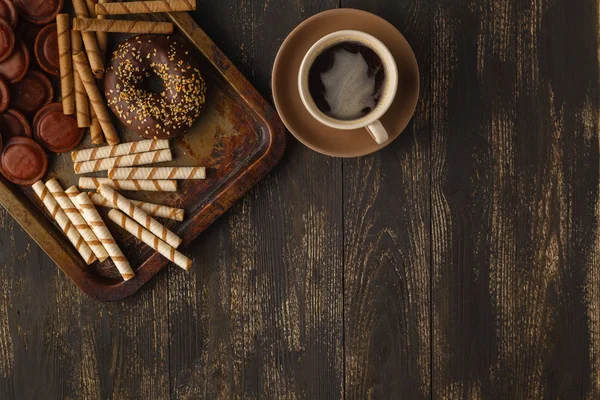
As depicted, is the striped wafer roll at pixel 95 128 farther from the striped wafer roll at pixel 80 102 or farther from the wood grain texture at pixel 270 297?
the wood grain texture at pixel 270 297

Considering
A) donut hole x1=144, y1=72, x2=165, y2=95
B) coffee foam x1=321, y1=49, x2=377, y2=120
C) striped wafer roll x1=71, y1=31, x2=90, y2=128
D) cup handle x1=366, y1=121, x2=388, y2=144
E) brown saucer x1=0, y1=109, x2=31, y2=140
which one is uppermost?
coffee foam x1=321, y1=49, x2=377, y2=120

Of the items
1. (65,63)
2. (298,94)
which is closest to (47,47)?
(65,63)

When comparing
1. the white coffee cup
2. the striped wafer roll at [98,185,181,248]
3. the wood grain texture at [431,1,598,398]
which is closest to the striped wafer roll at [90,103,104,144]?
the striped wafer roll at [98,185,181,248]

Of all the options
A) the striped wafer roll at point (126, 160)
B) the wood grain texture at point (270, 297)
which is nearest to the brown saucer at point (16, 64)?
the striped wafer roll at point (126, 160)

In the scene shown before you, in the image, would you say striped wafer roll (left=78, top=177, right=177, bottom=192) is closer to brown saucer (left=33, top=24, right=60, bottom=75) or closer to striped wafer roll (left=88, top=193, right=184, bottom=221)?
striped wafer roll (left=88, top=193, right=184, bottom=221)

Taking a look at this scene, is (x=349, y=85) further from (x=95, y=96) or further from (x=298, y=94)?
(x=95, y=96)

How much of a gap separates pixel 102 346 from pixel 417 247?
787mm

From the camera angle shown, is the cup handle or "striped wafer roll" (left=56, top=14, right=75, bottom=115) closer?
the cup handle

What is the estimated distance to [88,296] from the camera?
1.25 m

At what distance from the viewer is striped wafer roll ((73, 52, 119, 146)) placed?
1.18 m

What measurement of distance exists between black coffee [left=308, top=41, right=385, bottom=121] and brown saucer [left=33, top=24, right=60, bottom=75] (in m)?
0.59

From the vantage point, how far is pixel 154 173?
121 cm

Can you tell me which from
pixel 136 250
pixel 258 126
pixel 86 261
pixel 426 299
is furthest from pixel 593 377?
pixel 86 261

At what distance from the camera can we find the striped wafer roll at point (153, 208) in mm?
1205
